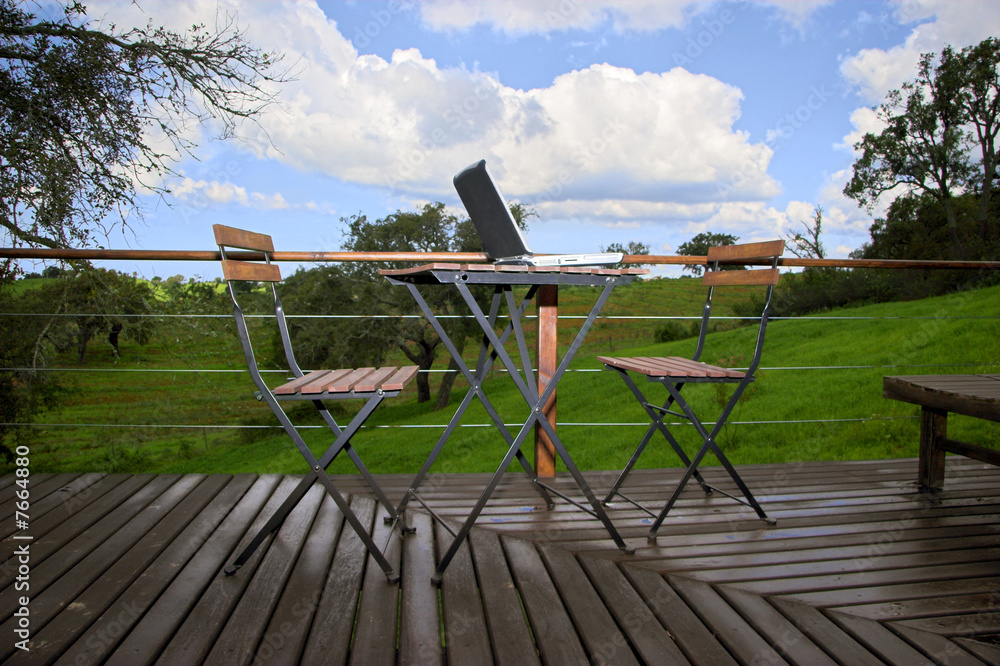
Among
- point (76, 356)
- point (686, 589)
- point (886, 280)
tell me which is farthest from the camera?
point (886, 280)

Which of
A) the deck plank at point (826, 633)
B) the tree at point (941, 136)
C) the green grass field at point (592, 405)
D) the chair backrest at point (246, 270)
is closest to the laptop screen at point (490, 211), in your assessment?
the chair backrest at point (246, 270)

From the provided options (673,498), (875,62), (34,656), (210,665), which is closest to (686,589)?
(673,498)

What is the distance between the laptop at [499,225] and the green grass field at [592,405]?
8.90ft

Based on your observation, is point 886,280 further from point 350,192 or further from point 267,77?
point 267,77

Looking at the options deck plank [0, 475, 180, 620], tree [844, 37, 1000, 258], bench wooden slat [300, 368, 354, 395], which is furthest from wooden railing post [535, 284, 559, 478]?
tree [844, 37, 1000, 258]

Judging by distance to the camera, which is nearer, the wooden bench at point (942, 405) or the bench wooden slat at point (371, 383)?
the bench wooden slat at point (371, 383)

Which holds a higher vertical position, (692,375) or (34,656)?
(692,375)

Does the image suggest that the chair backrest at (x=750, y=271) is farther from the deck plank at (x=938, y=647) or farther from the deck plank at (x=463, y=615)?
the deck plank at (x=463, y=615)

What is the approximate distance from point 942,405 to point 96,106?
7414 millimetres

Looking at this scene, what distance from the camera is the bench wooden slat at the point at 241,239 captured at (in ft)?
5.65

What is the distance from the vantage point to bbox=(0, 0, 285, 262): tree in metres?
5.68

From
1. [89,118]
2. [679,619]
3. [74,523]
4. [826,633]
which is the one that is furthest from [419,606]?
[89,118]

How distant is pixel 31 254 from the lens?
264cm

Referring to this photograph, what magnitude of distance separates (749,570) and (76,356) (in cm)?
737
